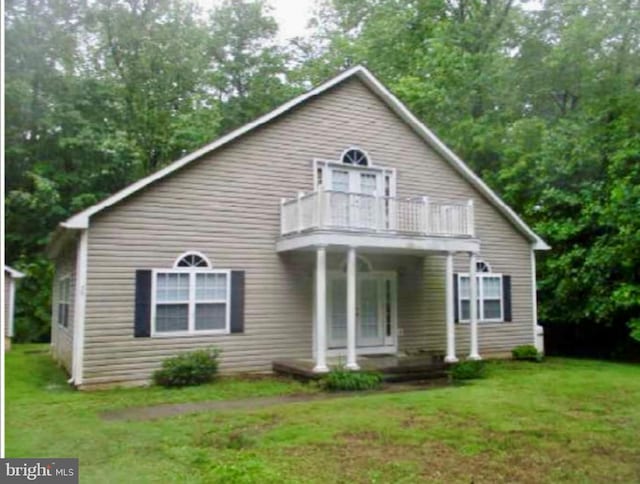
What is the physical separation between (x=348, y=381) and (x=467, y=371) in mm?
2986

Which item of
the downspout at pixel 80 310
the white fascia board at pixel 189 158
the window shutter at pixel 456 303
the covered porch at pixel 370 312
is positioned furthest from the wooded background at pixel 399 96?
the downspout at pixel 80 310

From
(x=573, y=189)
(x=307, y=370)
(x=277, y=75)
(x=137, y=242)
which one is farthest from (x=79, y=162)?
(x=573, y=189)

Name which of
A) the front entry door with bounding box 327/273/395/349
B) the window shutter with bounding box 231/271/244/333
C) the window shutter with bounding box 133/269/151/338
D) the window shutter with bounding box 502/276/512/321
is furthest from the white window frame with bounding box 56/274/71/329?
the window shutter with bounding box 502/276/512/321

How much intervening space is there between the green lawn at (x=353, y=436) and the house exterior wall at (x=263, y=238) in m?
1.53

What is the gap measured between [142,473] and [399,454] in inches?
107

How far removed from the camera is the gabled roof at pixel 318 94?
11.6 m

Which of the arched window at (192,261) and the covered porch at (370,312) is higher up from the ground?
the arched window at (192,261)

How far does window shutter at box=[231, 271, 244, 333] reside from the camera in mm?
12859

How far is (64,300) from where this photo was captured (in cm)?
1497

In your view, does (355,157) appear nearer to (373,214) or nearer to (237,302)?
(373,214)

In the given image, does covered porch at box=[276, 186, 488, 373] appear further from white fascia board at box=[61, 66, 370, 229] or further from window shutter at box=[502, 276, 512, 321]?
window shutter at box=[502, 276, 512, 321]

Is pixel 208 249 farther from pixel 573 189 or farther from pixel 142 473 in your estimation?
pixel 573 189

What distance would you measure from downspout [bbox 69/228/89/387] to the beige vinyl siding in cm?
114

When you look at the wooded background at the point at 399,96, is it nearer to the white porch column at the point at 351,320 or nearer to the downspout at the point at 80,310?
the white porch column at the point at 351,320
